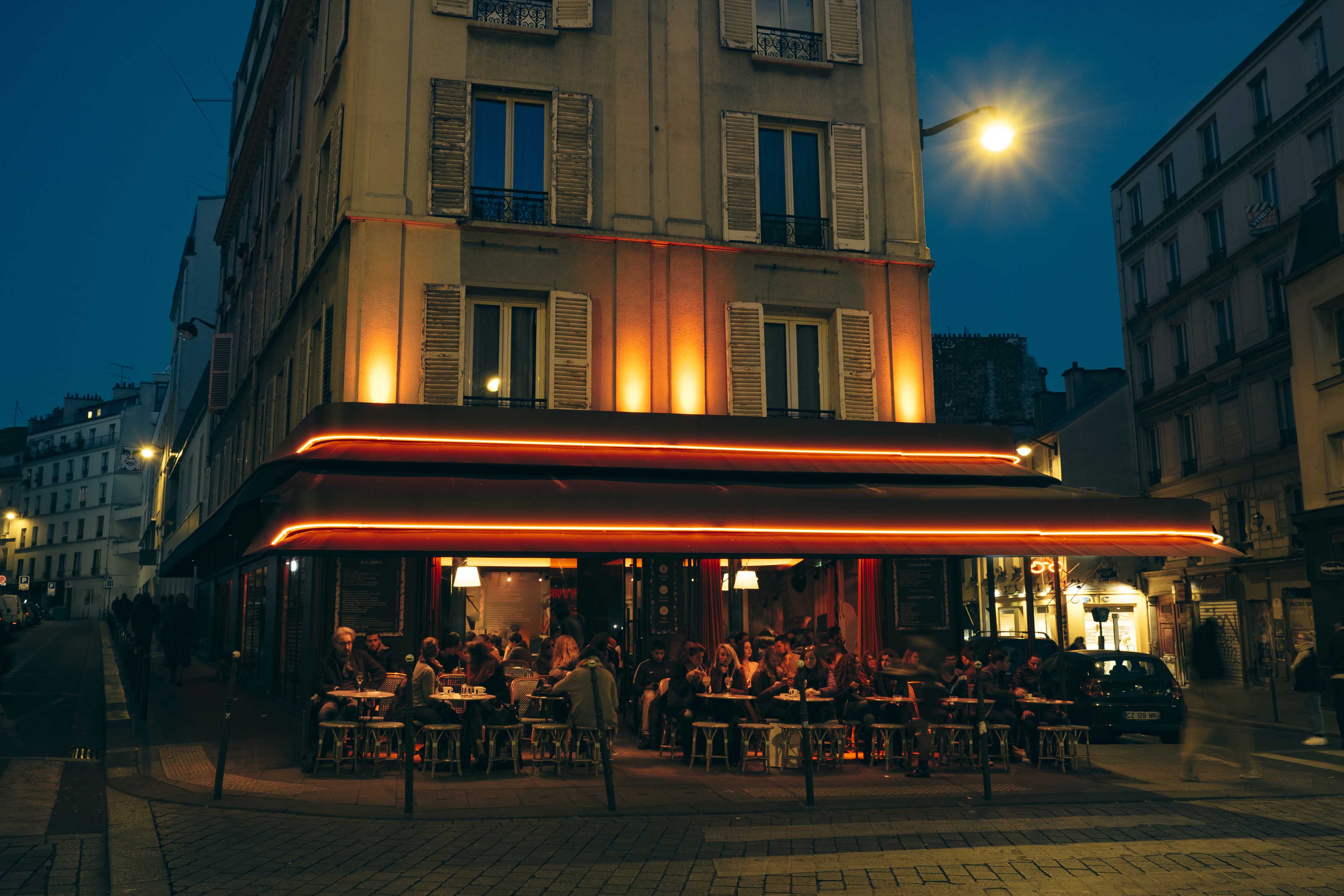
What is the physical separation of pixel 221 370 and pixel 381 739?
18577 millimetres

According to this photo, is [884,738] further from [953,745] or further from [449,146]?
[449,146]

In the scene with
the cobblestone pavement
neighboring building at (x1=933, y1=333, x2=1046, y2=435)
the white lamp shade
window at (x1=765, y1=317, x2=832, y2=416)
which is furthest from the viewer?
neighboring building at (x1=933, y1=333, x2=1046, y2=435)

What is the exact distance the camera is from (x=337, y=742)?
36.3 feet

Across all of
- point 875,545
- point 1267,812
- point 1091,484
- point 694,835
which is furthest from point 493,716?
point 1091,484

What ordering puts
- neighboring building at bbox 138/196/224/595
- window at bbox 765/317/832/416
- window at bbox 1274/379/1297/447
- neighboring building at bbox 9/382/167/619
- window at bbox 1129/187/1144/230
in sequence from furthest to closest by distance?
1. neighboring building at bbox 9/382/167/619
2. neighboring building at bbox 138/196/224/595
3. window at bbox 1129/187/1144/230
4. window at bbox 1274/379/1297/447
5. window at bbox 765/317/832/416

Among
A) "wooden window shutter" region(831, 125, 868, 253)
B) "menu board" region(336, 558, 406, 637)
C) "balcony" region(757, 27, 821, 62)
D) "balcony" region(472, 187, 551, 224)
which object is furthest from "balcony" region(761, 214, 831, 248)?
"menu board" region(336, 558, 406, 637)

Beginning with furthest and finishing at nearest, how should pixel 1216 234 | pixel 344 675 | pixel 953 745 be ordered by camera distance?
pixel 1216 234
pixel 953 745
pixel 344 675

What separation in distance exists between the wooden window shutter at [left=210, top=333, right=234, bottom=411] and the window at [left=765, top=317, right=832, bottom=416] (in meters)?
16.9

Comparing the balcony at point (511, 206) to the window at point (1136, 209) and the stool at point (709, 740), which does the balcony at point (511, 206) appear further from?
the window at point (1136, 209)

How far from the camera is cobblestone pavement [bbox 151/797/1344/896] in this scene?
6652 mm

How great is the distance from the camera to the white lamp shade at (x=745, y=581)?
51.8 ft

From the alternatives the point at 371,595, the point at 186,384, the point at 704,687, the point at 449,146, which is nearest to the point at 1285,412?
the point at 704,687

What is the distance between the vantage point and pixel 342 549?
10.9 meters

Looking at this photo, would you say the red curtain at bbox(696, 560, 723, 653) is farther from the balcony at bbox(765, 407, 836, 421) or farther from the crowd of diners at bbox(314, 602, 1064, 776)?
→ the balcony at bbox(765, 407, 836, 421)
